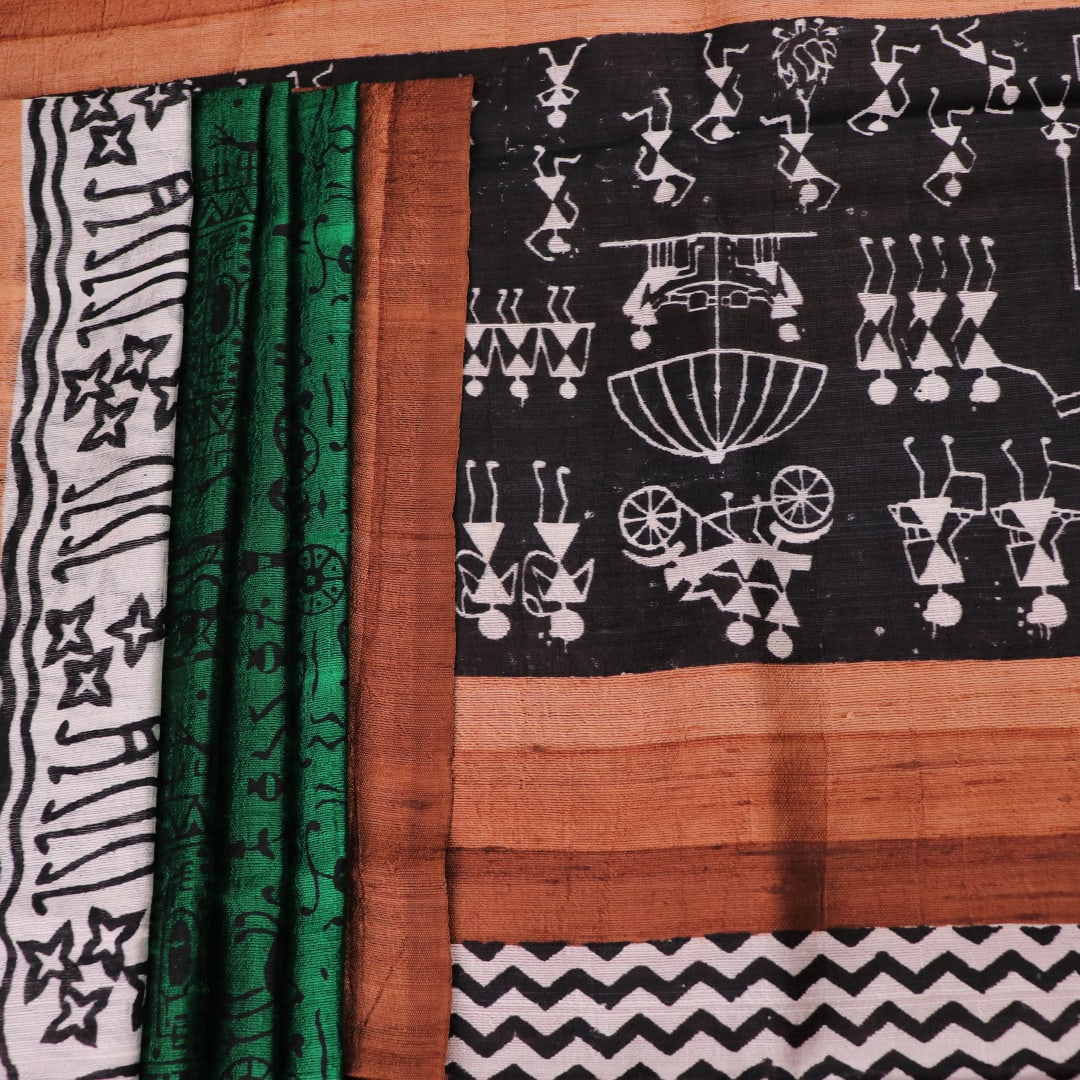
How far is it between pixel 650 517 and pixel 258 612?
0.40 m

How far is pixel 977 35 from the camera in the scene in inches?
39.1

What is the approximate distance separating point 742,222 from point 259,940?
87cm

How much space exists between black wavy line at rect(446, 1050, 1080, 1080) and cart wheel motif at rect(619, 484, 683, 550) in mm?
492

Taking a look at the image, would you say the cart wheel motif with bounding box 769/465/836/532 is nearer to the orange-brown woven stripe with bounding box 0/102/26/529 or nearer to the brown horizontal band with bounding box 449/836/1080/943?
the brown horizontal band with bounding box 449/836/1080/943

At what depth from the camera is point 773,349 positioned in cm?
94

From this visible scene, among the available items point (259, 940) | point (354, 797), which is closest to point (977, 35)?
point (354, 797)

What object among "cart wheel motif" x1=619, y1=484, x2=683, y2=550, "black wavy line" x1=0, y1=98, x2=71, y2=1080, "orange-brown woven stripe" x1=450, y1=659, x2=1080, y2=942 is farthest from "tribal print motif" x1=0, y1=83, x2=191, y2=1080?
"cart wheel motif" x1=619, y1=484, x2=683, y2=550

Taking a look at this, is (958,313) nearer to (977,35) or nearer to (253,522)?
(977,35)

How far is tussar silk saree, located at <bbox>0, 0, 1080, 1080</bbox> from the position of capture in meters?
0.83

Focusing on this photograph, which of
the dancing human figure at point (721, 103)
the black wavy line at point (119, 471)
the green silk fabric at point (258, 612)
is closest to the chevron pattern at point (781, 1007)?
the green silk fabric at point (258, 612)

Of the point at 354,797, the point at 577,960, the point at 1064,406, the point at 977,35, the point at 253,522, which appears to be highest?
the point at 977,35

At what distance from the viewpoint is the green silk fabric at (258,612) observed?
2.68ft

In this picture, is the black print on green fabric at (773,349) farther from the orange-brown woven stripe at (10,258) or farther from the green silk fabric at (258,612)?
the orange-brown woven stripe at (10,258)

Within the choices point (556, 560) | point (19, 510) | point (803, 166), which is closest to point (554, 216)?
point (803, 166)
